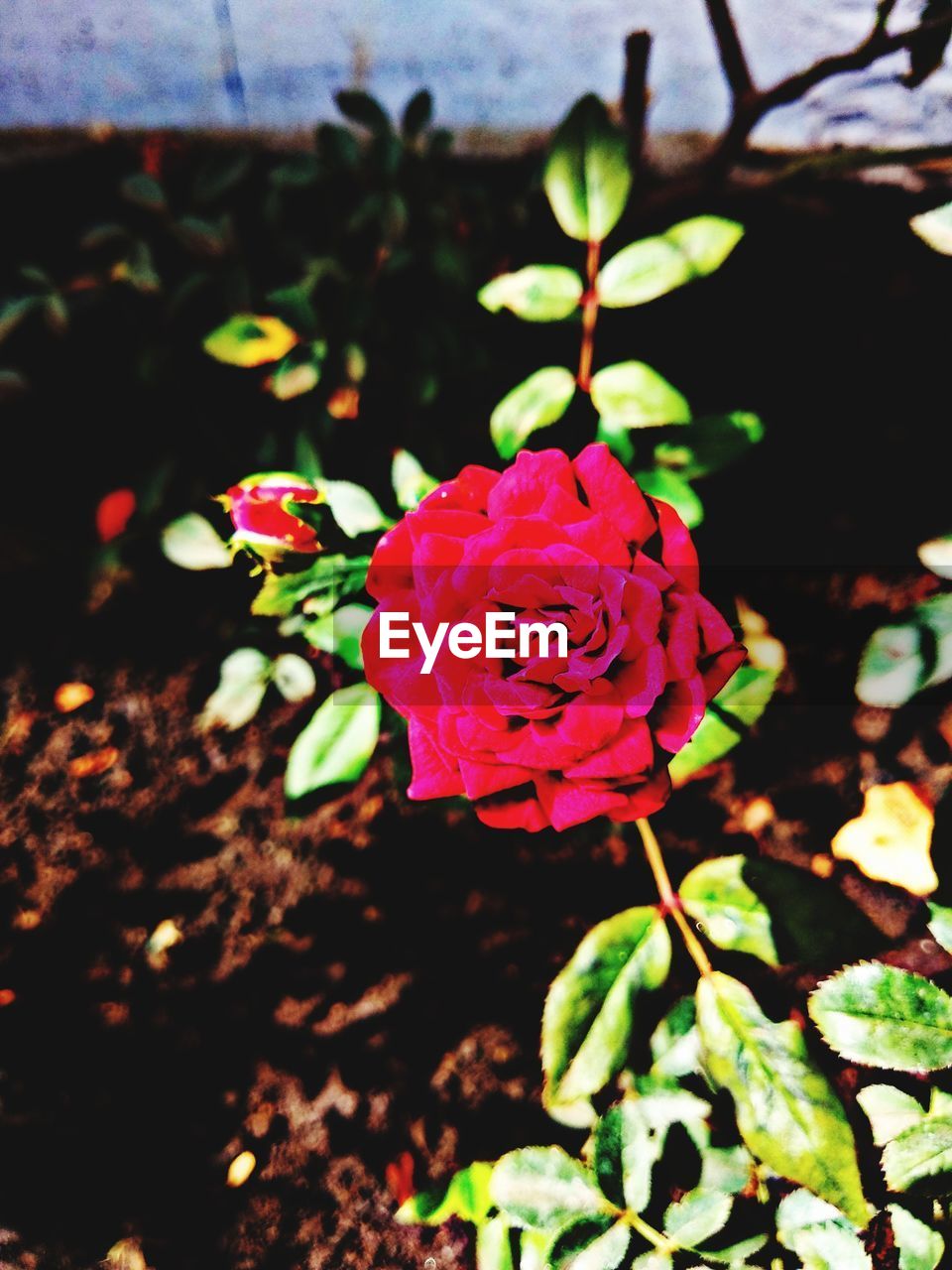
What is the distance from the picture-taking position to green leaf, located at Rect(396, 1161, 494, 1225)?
969 mm

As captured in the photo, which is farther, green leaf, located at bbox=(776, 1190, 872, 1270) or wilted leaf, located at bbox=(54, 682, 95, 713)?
wilted leaf, located at bbox=(54, 682, 95, 713)

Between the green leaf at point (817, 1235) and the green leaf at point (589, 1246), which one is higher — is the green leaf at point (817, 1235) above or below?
below

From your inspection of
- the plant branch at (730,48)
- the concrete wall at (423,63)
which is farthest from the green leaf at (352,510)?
the concrete wall at (423,63)

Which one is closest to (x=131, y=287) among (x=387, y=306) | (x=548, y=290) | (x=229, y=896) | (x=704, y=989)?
(x=387, y=306)

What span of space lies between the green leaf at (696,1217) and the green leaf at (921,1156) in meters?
0.16

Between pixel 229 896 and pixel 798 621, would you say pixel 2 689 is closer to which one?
pixel 229 896

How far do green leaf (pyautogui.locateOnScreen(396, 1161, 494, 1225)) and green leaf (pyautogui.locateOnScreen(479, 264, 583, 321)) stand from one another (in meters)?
1.00

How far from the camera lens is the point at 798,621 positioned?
1.38 meters

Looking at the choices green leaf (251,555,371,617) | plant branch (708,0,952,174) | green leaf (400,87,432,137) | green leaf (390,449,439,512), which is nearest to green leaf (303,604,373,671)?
green leaf (251,555,371,617)

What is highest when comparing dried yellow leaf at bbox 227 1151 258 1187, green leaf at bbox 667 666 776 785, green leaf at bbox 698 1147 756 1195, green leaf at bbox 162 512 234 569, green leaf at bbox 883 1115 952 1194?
green leaf at bbox 162 512 234 569

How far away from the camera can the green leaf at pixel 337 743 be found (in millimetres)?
917

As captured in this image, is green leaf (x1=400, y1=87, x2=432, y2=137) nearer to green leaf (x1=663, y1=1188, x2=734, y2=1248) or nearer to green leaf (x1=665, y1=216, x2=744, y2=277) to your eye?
green leaf (x1=665, y1=216, x2=744, y2=277)

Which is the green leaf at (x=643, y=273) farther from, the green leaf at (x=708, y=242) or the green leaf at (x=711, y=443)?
the green leaf at (x=711, y=443)

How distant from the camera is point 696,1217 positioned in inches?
30.0
